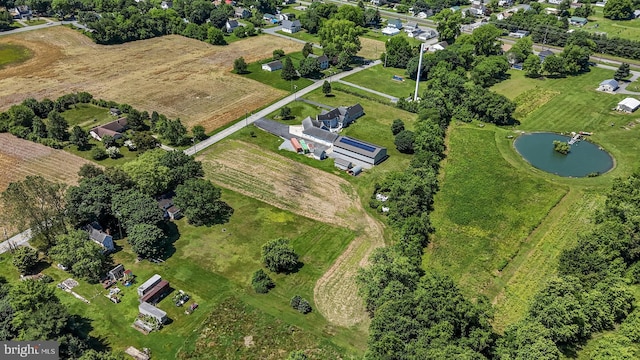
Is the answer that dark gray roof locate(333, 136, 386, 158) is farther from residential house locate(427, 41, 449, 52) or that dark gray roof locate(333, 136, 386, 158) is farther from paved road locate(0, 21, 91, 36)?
paved road locate(0, 21, 91, 36)

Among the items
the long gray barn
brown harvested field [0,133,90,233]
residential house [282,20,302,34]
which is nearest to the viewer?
brown harvested field [0,133,90,233]

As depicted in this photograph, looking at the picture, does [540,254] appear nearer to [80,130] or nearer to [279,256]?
[279,256]

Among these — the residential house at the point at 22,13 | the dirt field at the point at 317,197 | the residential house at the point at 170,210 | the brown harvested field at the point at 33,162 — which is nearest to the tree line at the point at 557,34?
the dirt field at the point at 317,197

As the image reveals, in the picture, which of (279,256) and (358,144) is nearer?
(279,256)

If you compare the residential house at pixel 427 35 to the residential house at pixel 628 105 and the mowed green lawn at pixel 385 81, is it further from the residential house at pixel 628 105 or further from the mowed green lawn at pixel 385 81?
the residential house at pixel 628 105

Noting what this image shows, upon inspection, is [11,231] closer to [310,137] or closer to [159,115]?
[159,115]

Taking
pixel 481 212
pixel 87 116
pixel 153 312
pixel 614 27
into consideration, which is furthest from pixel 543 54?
pixel 153 312

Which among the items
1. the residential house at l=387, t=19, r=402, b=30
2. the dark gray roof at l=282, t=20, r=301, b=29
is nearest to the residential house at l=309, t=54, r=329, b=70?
the dark gray roof at l=282, t=20, r=301, b=29
